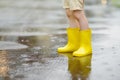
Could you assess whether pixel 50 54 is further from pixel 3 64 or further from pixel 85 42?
pixel 3 64

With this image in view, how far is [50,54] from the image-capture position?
689 centimetres

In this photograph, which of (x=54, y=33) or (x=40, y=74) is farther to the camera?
(x=54, y=33)

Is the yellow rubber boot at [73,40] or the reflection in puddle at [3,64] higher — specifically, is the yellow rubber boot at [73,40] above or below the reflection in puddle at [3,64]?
below

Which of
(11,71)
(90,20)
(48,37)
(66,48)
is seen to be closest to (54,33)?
(48,37)

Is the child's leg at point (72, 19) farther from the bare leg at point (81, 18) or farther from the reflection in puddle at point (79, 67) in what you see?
the reflection in puddle at point (79, 67)

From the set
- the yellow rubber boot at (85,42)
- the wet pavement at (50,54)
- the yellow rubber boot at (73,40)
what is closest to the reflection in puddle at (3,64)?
the wet pavement at (50,54)

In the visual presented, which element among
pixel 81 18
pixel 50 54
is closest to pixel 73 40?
pixel 81 18

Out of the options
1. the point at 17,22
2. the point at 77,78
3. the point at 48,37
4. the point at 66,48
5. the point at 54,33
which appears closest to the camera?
the point at 77,78

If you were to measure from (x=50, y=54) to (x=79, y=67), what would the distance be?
3.44 ft

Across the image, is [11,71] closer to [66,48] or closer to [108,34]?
[66,48]

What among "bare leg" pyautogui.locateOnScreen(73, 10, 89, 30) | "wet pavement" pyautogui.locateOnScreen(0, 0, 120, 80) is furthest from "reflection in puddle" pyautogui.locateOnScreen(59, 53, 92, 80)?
"bare leg" pyautogui.locateOnScreen(73, 10, 89, 30)

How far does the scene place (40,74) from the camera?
5.48 metres

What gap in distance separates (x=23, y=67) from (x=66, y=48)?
1.48m

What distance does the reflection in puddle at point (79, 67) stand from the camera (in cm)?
539
